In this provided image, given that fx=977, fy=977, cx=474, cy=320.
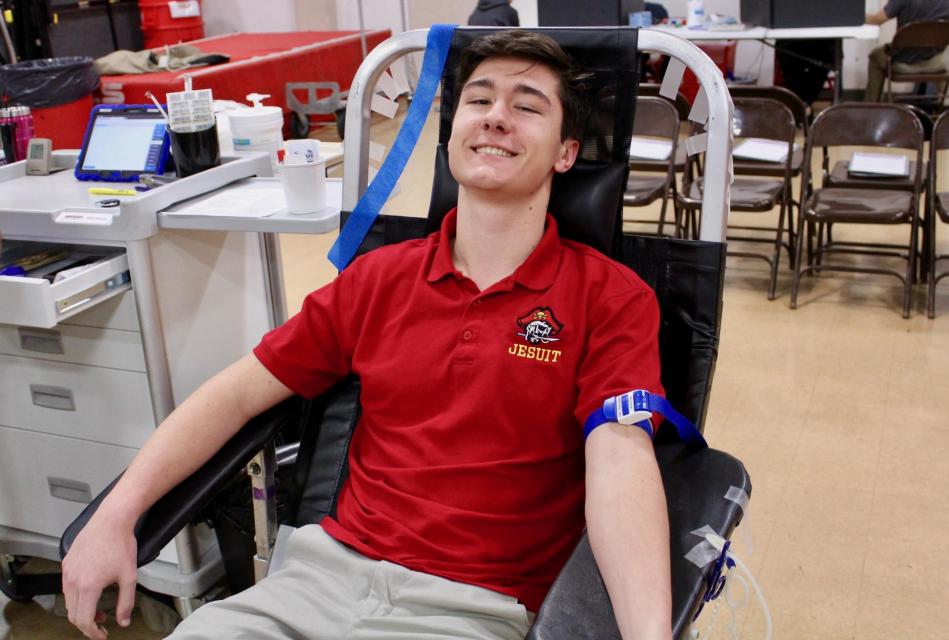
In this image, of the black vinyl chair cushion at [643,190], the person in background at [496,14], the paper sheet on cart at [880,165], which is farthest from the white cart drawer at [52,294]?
the person in background at [496,14]

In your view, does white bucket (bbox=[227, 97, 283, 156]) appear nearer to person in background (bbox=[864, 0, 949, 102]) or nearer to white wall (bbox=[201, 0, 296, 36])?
person in background (bbox=[864, 0, 949, 102])

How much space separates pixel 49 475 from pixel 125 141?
Answer: 0.83 m

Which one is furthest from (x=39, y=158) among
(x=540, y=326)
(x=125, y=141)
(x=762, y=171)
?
(x=762, y=171)

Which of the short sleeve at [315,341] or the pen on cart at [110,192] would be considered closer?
the short sleeve at [315,341]

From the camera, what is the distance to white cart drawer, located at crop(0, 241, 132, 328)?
1889 mm

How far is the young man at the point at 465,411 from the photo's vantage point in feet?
4.66

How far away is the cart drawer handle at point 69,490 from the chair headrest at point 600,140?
133cm

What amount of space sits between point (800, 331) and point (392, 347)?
8.69ft

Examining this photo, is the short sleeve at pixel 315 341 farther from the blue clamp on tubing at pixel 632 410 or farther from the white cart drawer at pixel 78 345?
the white cart drawer at pixel 78 345

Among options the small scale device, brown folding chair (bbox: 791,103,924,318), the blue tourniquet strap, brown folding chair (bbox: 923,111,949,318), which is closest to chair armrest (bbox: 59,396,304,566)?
the blue tourniquet strap

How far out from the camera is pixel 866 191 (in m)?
4.20

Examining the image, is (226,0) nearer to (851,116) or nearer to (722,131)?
(851,116)

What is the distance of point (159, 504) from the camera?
1.49m

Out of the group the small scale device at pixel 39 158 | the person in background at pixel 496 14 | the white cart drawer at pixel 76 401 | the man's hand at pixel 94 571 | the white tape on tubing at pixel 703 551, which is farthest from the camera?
the person in background at pixel 496 14
